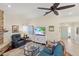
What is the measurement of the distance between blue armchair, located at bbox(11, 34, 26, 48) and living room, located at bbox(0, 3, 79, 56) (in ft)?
0.17

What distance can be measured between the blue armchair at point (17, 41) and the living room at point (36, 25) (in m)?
0.05

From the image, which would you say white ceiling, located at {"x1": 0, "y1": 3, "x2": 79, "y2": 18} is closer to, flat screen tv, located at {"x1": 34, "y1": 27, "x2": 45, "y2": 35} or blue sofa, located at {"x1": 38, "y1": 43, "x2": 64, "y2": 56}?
flat screen tv, located at {"x1": 34, "y1": 27, "x2": 45, "y2": 35}

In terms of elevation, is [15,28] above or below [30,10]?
below

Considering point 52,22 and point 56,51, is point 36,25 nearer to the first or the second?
point 52,22

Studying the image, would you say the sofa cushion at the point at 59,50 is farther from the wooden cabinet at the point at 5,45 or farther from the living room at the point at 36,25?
the wooden cabinet at the point at 5,45

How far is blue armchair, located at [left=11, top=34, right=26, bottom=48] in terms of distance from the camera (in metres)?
2.05

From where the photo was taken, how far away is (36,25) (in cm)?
208

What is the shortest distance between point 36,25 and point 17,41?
0.46m

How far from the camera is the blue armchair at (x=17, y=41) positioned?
205 centimetres

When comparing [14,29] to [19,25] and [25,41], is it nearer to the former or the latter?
[19,25]

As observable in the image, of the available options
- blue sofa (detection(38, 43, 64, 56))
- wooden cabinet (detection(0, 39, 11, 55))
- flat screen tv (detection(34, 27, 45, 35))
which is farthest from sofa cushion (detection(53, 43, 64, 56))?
wooden cabinet (detection(0, 39, 11, 55))

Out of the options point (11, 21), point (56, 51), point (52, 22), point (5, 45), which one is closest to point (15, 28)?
point (11, 21)

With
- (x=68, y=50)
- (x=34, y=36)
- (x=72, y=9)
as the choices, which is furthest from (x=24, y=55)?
(x=72, y=9)

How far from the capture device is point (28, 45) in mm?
2080
